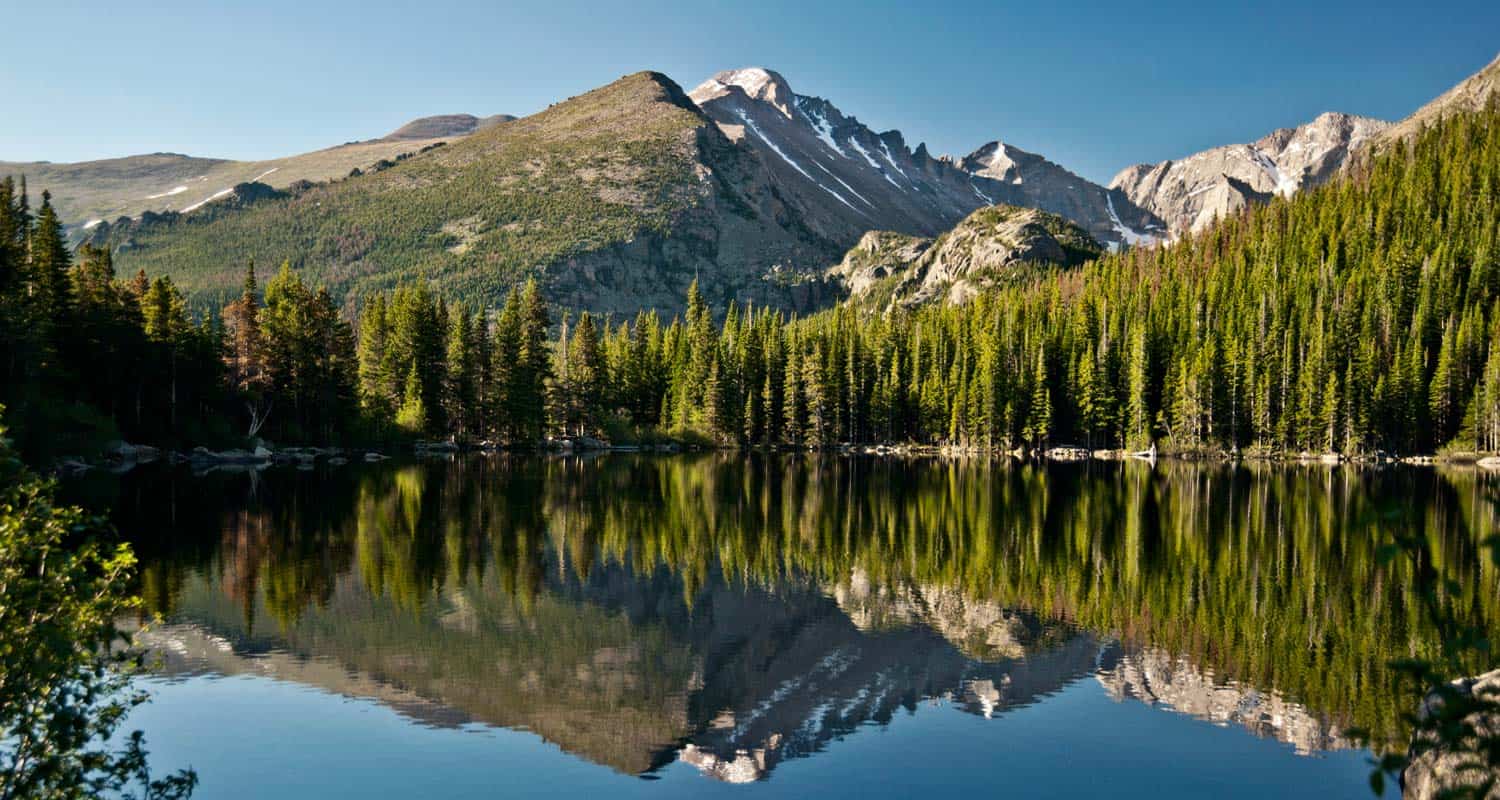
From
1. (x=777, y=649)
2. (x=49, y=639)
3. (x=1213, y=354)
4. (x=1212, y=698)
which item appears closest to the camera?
(x=49, y=639)

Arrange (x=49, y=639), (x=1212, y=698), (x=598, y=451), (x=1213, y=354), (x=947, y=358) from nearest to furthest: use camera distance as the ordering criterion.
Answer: (x=49, y=639) < (x=1212, y=698) < (x=1213, y=354) < (x=598, y=451) < (x=947, y=358)

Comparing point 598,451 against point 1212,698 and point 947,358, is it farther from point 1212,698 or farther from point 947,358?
point 1212,698

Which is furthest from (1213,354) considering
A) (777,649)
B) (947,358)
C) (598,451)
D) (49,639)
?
(49,639)

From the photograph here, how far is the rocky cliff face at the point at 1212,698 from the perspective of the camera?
15.1 m

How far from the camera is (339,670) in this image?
60.2 feet

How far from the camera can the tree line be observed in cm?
7106

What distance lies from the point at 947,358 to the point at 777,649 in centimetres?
10015

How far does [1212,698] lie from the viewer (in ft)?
55.3

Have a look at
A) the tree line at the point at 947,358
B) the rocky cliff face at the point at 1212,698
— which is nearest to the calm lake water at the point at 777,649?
the rocky cliff face at the point at 1212,698

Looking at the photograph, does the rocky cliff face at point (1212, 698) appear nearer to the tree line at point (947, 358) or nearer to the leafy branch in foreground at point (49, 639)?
the leafy branch in foreground at point (49, 639)

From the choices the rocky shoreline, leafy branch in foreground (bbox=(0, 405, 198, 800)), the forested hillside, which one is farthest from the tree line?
leafy branch in foreground (bbox=(0, 405, 198, 800))

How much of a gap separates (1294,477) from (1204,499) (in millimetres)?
22085

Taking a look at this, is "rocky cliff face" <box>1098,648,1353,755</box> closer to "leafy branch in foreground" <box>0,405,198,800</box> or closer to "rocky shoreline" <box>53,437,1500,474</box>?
"leafy branch in foreground" <box>0,405,198,800</box>

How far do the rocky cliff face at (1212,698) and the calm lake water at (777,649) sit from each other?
7 cm
